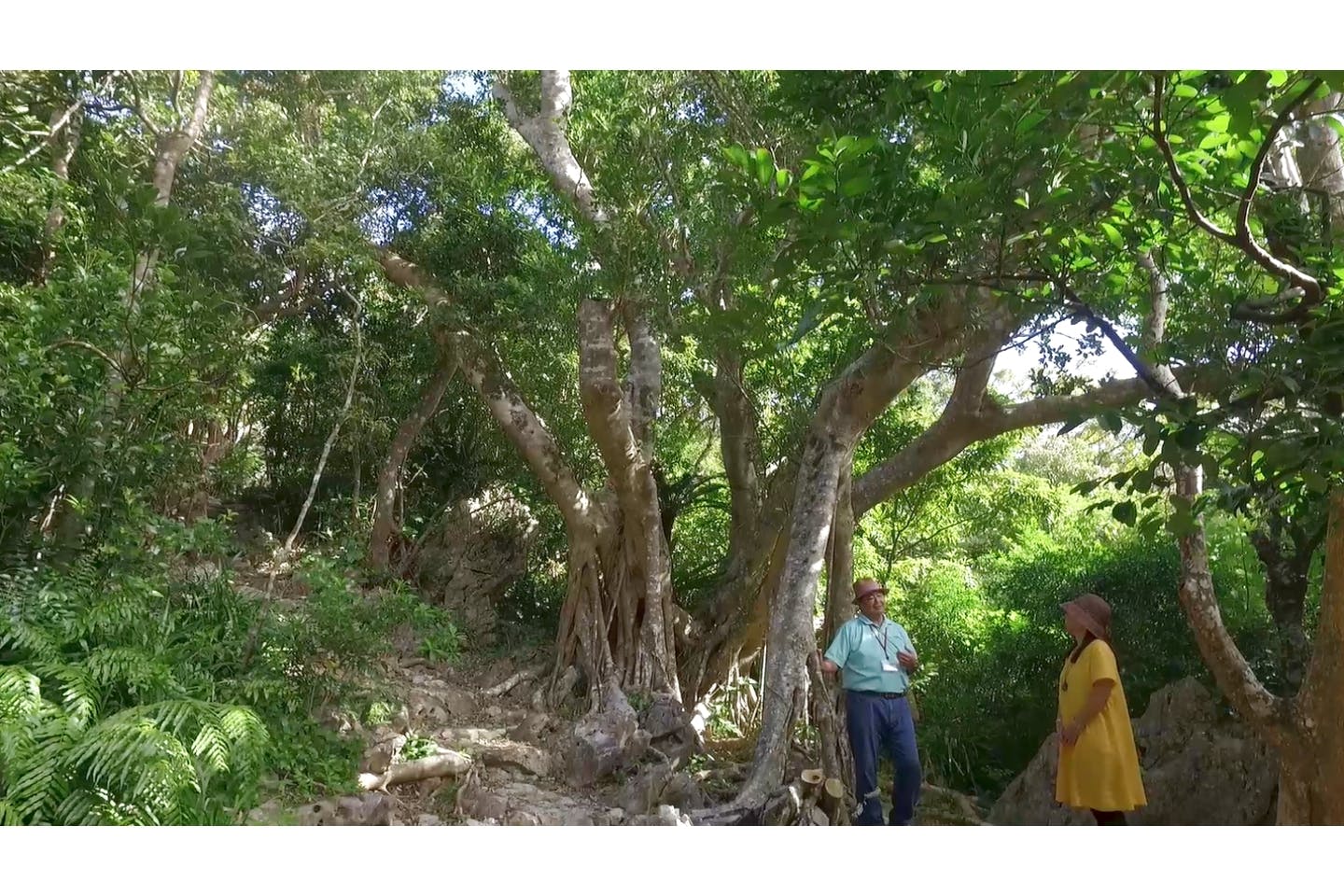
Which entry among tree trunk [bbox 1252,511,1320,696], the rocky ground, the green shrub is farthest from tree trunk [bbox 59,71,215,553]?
tree trunk [bbox 1252,511,1320,696]

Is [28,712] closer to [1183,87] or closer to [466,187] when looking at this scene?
[1183,87]

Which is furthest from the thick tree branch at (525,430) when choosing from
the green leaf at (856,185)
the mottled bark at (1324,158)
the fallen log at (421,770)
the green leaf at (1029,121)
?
the mottled bark at (1324,158)

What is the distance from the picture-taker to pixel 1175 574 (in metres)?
4.88

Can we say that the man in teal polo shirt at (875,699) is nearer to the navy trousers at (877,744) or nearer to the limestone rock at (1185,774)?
the navy trousers at (877,744)

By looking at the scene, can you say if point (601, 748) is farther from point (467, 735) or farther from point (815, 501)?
point (815, 501)

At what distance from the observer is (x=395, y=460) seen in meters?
6.68

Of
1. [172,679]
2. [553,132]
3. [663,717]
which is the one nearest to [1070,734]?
[663,717]

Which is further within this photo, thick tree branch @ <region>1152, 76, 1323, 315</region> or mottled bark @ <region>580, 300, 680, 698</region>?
mottled bark @ <region>580, 300, 680, 698</region>

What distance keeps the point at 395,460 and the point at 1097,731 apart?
5424 millimetres

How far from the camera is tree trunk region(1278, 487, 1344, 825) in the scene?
8.02 feet

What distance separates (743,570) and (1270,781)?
291 centimetres

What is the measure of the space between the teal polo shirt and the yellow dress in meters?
0.67

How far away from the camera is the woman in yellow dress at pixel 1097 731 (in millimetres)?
2510

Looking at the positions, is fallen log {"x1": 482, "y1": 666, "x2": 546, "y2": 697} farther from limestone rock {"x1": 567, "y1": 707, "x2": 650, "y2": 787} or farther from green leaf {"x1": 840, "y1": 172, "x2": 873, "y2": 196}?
green leaf {"x1": 840, "y1": 172, "x2": 873, "y2": 196}
